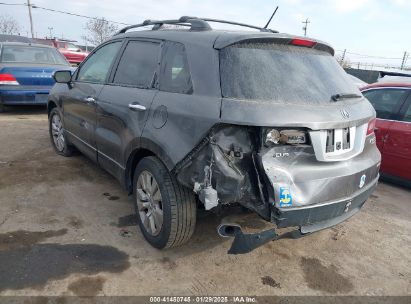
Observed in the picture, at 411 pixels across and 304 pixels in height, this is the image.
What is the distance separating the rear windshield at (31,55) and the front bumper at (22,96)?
864mm

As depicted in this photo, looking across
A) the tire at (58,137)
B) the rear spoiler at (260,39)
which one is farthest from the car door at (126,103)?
the tire at (58,137)

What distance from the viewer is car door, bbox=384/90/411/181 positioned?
4.65 meters

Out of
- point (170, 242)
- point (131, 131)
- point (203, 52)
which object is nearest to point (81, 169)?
point (131, 131)

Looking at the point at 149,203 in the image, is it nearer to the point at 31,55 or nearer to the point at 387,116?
the point at 387,116

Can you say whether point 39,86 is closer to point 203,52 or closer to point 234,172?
point 203,52

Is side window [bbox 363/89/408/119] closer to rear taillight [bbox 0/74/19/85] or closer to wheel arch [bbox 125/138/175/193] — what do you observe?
wheel arch [bbox 125/138/175/193]

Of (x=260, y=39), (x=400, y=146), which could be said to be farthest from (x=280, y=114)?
(x=400, y=146)

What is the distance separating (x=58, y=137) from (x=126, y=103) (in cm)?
262

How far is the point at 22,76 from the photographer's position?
7770 millimetres

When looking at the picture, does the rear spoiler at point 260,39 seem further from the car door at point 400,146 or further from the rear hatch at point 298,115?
the car door at point 400,146

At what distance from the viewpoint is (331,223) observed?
2.72 meters

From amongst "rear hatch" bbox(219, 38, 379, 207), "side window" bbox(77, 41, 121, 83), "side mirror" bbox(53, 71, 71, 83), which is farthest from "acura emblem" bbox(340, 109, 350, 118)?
"side mirror" bbox(53, 71, 71, 83)

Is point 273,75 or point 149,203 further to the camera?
point 149,203

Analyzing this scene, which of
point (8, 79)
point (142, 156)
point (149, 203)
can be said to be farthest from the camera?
point (8, 79)
